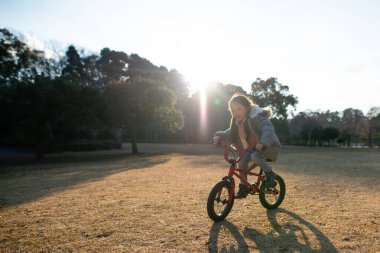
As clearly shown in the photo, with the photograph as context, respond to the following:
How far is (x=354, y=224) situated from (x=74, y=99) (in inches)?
896

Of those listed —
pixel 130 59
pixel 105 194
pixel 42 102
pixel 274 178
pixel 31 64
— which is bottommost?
pixel 105 194

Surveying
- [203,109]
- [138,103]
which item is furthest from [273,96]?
[138,103]

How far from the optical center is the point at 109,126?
28844 mm

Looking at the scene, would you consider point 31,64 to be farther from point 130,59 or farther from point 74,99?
point 130,59

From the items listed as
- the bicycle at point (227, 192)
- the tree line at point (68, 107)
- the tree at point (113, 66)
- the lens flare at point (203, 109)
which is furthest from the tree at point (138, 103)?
the tree at point (113, 66)

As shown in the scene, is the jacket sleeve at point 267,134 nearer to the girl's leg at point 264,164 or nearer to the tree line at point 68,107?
the girl's leg at point 264,164

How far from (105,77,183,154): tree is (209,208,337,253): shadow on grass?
24568 mm

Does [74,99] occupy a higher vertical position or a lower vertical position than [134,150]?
higher

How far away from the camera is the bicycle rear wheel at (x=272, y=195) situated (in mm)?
5517

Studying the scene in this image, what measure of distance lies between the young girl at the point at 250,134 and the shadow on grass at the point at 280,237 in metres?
0.77

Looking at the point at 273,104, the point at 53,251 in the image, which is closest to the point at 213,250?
the point at 53,251

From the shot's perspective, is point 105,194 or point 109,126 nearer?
point 105,194

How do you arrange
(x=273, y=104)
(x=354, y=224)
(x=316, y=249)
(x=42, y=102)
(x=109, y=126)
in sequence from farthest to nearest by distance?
(x=273, y=104) < (x=109, y=126) < (x=42, y=102) < (x=354, y=224) < (x=316, y=249)

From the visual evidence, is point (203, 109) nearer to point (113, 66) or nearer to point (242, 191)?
point (113, 66)
